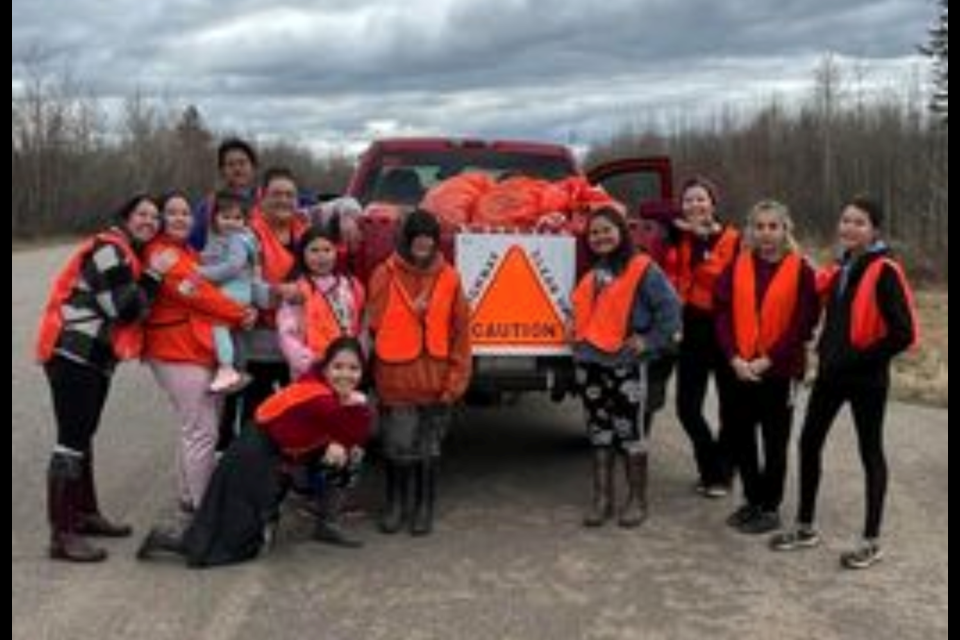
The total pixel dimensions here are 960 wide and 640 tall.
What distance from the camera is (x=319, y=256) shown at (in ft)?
21.2

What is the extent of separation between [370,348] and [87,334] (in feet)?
4.62

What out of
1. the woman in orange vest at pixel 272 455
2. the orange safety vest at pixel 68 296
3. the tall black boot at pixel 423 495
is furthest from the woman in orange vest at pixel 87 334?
the tall black boot at pixel 423 495

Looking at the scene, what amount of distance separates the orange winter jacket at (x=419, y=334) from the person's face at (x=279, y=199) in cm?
60

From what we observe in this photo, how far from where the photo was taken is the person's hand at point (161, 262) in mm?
6020

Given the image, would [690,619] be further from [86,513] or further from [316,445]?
[86,513]

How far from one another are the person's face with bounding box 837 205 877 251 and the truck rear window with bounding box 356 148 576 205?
327 cm

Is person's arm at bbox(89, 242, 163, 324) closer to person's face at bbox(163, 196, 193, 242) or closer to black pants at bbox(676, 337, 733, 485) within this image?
person's face at bbox(163, 196, 193, 242)

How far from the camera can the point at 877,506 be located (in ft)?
19.6

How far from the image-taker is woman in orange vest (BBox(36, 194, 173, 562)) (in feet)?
19.3

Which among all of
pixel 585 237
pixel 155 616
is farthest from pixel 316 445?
pixel 585 237

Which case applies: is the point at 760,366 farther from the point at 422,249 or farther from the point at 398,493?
the point at 398,493

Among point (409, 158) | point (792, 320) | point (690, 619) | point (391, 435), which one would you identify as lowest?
point (690, 619)

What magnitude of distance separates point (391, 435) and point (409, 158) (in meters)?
3.11

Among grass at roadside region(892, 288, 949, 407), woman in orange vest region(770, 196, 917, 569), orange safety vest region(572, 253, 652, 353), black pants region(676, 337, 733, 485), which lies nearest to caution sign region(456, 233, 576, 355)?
orange safety vest region(572, 253, 652, 353)
